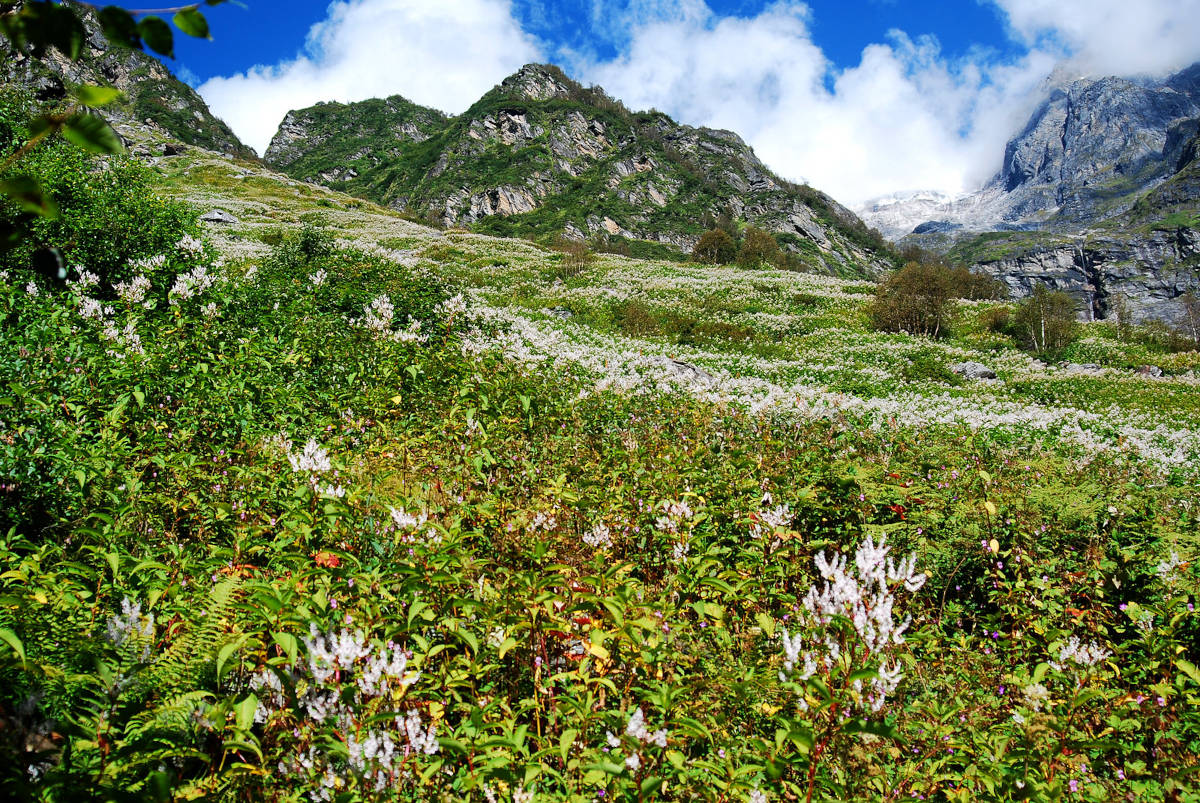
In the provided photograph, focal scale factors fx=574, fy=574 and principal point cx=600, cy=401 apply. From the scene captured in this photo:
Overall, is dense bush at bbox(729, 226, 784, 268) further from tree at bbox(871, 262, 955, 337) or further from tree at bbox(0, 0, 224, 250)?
tree at bbox(0, 0, 224, 250)

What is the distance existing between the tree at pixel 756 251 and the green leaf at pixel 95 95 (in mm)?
56038

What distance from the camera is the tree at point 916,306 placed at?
29844mm

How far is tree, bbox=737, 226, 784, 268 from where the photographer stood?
181 feet

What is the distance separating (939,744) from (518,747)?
2.73 metres

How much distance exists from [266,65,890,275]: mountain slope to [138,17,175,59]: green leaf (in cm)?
10657

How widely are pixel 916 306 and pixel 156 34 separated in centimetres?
3365

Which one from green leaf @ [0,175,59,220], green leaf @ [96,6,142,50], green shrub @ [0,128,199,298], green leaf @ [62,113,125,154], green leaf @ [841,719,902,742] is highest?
green shrub @ [0,128,199,298]

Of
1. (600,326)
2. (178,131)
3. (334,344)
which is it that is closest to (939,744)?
(334,344)

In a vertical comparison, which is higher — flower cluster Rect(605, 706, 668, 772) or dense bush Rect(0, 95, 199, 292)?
dense bush Rect(0, 95, 199, 292)

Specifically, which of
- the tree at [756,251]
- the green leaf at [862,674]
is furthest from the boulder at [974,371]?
the tree at [756,251]

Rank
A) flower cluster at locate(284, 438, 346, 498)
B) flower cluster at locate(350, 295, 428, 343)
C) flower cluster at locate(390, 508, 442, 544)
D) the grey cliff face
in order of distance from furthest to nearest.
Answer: the grey cliff face, flower cluster at locate(350, 295, 428, 343), flower cluster at locate(284, 438, 346, 498), flower cluster at locate(390, 508, 442, 544)

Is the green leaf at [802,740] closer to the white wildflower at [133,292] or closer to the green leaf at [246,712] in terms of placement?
the green leaf at [246,712]

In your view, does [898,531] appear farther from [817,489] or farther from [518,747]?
[518,747]

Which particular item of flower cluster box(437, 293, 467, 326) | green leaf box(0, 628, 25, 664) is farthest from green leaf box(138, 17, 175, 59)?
flower cluster box(437, 293, 467, 326)
